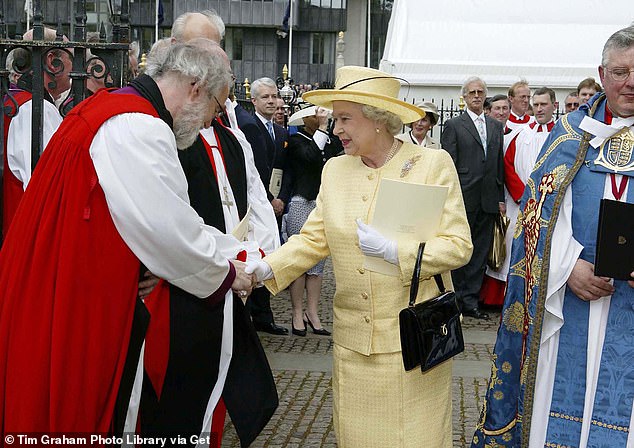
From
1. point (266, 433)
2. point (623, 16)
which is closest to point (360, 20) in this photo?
point (623, 16)

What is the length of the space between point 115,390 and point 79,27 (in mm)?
2140

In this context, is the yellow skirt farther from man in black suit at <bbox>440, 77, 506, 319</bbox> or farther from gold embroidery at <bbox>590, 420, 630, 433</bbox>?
man in black suit at <bbox>440, 77, 506, 319</bbox>

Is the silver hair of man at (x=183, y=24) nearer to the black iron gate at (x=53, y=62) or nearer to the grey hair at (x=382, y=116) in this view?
the black iron gate at (x=53, y=62)

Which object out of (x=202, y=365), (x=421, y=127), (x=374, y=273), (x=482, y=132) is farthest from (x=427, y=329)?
(x=482, y=132)

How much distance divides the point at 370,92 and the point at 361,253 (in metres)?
0.71

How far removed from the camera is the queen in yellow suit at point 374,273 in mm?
3967

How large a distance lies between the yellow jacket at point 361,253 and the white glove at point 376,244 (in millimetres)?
40

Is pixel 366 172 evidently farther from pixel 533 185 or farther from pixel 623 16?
pixel 623 16

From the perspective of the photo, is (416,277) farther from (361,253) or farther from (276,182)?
(276,182)

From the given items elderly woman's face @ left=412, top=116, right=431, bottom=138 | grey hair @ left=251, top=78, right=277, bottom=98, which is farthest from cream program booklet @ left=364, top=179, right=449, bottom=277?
elderly woman's face @ left=412, top=116, right=431, bottom=138

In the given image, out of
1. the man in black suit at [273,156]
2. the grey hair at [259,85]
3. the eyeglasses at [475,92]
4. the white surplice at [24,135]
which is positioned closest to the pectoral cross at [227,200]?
the white surplice at [24,135]

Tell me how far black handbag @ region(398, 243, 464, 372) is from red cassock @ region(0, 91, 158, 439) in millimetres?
1153

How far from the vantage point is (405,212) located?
3889 mm

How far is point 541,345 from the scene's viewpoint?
4250mm
